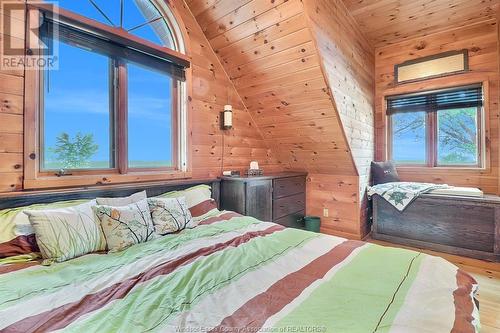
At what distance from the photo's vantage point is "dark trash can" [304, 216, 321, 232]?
349 cm

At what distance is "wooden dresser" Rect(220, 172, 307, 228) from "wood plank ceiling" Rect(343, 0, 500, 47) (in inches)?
79.9

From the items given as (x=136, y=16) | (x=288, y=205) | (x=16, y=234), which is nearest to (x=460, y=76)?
(x=288, y=205)

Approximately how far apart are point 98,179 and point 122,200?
0.35 m

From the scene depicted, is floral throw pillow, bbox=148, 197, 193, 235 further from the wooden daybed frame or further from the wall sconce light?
the wooden daybed frame

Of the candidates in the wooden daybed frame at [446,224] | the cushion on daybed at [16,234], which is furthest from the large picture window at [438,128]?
the cushion on daybed at [16,234]

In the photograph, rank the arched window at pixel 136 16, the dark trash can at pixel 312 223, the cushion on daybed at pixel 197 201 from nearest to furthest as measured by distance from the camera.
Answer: the arched window at pixel 136 16, the cushion on daybed at pixel 197 201, the dark trash can at pixel 312 223

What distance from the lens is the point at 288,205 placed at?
3240mm

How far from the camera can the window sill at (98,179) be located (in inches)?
66.1

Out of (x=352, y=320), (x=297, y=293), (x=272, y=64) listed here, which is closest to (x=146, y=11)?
(x=272, y=64)

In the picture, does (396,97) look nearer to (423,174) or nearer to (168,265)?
(423,174)

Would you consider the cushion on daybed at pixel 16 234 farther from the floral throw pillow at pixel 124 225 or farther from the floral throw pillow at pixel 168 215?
the floral throw pillow at pixel 168 215

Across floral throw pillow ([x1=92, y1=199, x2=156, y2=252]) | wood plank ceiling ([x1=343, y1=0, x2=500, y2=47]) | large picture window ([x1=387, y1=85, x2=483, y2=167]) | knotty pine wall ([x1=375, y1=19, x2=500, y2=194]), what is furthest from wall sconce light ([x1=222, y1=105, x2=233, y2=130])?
large picture window ([x1=387, y1=85, x2=483, y2=167])

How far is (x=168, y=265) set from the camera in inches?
47.2

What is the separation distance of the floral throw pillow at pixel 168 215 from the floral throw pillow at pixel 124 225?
0.27 feet
